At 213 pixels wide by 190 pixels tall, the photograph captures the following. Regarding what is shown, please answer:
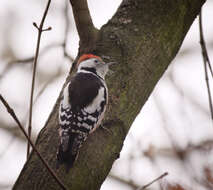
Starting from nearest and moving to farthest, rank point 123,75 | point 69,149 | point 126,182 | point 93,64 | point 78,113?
point 69,149, point 123,75, point 78,113, point 93,64, point 126,182

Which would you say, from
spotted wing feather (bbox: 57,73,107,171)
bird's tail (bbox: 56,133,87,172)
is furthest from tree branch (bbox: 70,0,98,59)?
bird's tail (bbox: 56,133,87,172)

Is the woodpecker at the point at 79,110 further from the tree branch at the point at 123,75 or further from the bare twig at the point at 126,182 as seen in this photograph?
the bare twig at the point at 126,182

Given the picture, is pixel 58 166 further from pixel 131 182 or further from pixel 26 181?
pixel 131 182

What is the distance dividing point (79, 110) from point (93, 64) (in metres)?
0.78

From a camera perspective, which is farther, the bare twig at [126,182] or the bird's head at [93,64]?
the bare twig at [126,182]

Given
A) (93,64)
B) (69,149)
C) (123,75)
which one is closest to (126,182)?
(93,64)

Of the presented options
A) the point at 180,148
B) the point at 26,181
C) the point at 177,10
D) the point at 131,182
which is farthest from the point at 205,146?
the point at 131,182

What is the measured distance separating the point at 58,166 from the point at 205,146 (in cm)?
124

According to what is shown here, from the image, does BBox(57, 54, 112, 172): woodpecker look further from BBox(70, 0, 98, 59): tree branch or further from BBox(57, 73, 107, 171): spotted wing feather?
BBox(70, 0, 98, 59): tree branch

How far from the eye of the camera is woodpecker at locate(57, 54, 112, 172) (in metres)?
2.52

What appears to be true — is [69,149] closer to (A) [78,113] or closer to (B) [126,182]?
(A) [78,113]

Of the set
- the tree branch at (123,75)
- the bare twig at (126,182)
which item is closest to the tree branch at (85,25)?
the tree branch at (123,75)

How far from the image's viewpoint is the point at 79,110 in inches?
119

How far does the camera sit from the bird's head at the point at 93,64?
124 inches
